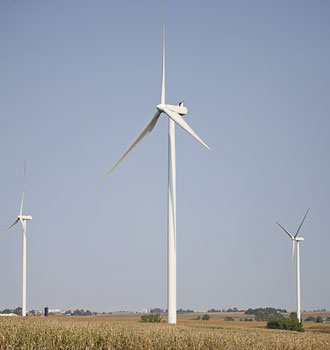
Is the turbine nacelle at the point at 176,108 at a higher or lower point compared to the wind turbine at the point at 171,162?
higher

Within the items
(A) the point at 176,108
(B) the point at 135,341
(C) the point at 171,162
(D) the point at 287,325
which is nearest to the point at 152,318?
(D) the point at 287,325

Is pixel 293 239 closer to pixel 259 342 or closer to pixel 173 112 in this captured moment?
pixel 173 112

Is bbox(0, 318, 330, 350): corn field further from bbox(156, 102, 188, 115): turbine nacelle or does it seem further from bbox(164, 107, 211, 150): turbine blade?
bbox(156, 102, 188, 115): turbine nacelle

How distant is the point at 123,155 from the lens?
2021 inches

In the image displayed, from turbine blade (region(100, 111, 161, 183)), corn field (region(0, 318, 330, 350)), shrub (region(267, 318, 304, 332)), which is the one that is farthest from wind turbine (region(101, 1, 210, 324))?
shrub (region(267, 318, 304, 332))

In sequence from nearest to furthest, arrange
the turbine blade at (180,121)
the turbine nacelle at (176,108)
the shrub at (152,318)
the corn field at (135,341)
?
the corn field at (135,341)
the turbine blade at (180,121)
the turbine nacelle at (176,108)
the shrub at (152,318)

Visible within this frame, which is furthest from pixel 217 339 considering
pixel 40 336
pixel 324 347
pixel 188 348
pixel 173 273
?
pixel 173 273

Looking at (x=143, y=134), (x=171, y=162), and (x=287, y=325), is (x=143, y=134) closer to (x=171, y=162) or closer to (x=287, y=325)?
(x=171, y=162)

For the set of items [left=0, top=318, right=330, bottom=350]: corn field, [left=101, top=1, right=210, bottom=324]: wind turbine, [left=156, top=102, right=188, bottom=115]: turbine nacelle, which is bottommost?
[left=0, top=318, right=330, bottom=350]: corn field

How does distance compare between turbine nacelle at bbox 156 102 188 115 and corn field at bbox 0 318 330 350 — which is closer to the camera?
corn field at bbox 0 318 330 350

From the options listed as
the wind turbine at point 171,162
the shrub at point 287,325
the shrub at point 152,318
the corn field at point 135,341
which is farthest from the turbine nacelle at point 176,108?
the shrub at point 287,325

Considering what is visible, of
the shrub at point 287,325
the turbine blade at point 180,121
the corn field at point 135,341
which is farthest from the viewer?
the shrub at point 287,325

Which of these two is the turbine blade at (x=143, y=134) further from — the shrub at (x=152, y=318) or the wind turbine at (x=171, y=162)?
the shrub at (x=152, y=318)

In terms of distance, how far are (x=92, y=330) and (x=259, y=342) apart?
28.5ft
